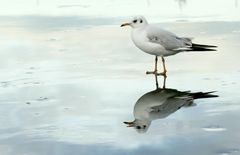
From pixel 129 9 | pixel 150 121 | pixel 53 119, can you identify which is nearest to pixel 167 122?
pixel 150 121

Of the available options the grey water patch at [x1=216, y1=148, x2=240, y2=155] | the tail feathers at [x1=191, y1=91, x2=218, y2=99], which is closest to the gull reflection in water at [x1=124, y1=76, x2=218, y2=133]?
the tail feathers at [x1=191, y1=91, x2=218, y2=99]

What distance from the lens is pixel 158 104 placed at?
15.3 ft

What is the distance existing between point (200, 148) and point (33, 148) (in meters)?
1.02

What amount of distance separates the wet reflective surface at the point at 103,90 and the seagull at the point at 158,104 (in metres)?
0.05

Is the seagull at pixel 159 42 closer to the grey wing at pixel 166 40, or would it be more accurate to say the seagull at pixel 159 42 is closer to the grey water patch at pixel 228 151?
the grey wing at pixel 166 40

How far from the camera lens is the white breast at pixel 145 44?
5.91 meters

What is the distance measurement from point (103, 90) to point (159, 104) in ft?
2.47

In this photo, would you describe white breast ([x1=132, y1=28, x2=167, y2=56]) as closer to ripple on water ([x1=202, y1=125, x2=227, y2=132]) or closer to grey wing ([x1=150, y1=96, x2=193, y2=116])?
grey wing ([x1=150, y1=96, x2=193, y2=116])

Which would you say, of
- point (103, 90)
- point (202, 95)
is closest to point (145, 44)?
point (103, 90)

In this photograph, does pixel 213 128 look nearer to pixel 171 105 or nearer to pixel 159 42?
A: pixel 171 105

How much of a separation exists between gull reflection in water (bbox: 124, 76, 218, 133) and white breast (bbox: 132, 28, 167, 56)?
71 centimetres

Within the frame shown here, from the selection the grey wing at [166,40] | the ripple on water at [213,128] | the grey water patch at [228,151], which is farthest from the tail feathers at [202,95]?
the grey water patch at [228,151]

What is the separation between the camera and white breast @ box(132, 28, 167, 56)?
5.91 meters


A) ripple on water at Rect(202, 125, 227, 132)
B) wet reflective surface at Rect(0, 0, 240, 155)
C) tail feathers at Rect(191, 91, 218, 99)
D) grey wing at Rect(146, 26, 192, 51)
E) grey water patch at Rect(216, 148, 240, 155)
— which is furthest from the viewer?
grey wing at Rect(146, 26, 192, 51)
